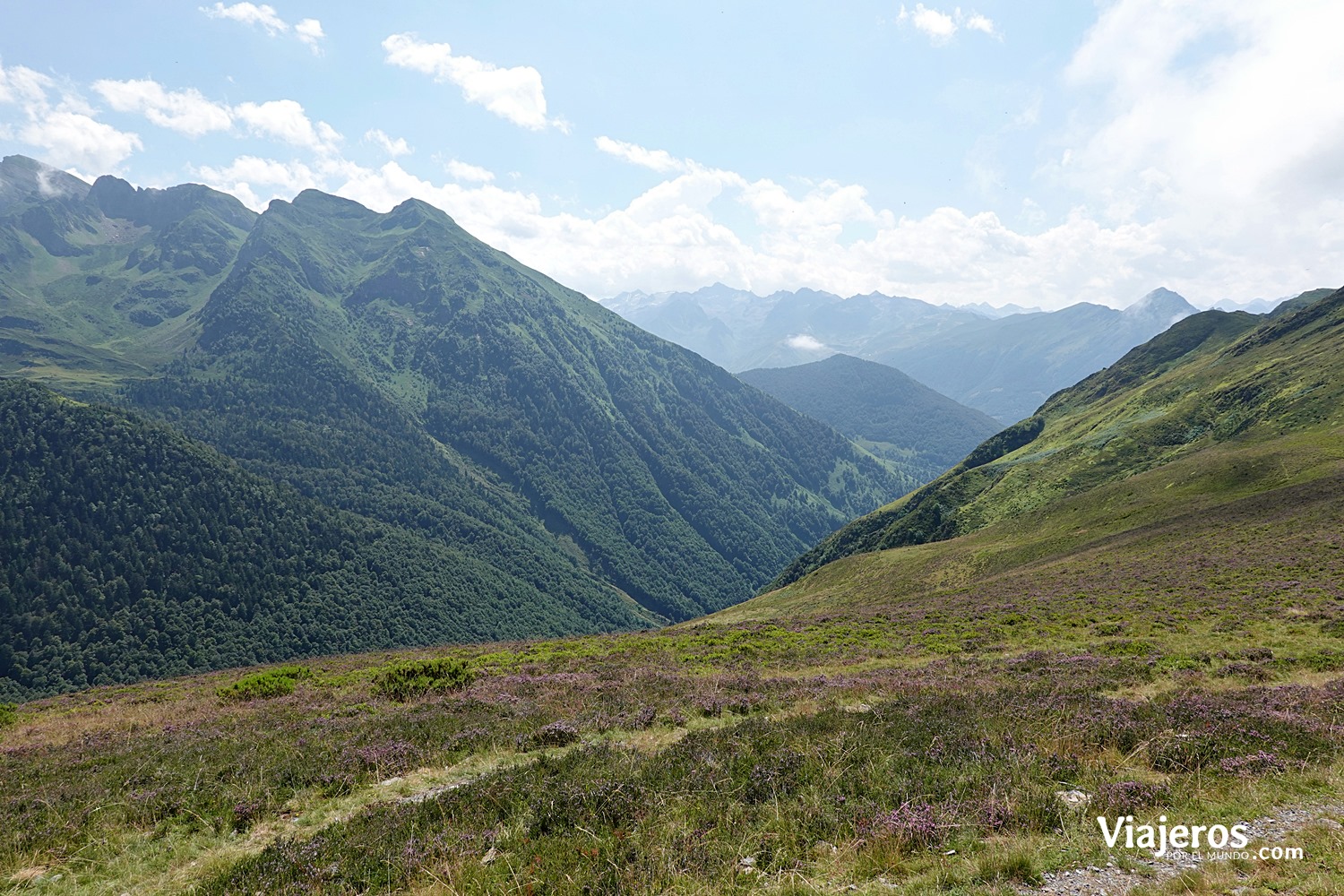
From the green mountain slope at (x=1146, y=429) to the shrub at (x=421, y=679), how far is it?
91082 millimetres

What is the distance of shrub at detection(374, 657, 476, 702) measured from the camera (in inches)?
984

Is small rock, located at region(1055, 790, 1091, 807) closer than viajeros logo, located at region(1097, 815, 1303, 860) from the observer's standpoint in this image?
No

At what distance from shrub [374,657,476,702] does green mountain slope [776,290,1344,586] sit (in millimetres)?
91082

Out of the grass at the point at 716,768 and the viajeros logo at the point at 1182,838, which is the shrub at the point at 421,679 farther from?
the viajeros logo at the point at 1182,838

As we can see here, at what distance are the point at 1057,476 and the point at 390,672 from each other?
4760 inches

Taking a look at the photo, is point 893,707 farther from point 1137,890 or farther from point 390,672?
point 390,672

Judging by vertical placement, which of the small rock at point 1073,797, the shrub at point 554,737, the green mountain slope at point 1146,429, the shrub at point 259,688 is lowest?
the shrub at point 259,688

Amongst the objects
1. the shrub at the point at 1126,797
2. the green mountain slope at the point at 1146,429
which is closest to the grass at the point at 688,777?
the shrub at the point at 1126,797

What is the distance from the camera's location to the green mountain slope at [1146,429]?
9838 centimetres

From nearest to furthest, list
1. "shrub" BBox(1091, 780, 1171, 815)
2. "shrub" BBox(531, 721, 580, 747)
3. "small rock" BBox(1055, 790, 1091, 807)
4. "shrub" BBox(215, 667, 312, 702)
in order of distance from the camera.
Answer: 1. "shrub" BBox(1091, 780, 1171, 815)
2. "small rock" BBox(1055, 790, 1091, 807)
3. "shrub" BBox(531, 721, 580, 747)
4. "shrub" BBox(215, 667, 312, 702)

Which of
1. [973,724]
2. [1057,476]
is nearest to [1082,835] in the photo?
[973,724]

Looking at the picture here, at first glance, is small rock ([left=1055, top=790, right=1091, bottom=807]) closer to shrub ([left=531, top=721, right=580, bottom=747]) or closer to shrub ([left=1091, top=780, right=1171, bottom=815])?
shrub ([left=1091, top=780, right=1171, bottom=815])

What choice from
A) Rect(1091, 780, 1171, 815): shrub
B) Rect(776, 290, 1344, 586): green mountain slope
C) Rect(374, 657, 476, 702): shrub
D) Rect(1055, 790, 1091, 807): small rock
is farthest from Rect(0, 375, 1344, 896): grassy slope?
Rect(776, 290, 1344, 586): green mountain slope

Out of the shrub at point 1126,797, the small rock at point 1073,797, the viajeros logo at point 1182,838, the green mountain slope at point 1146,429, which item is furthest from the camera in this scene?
the green mountain slope at point 1146,429
